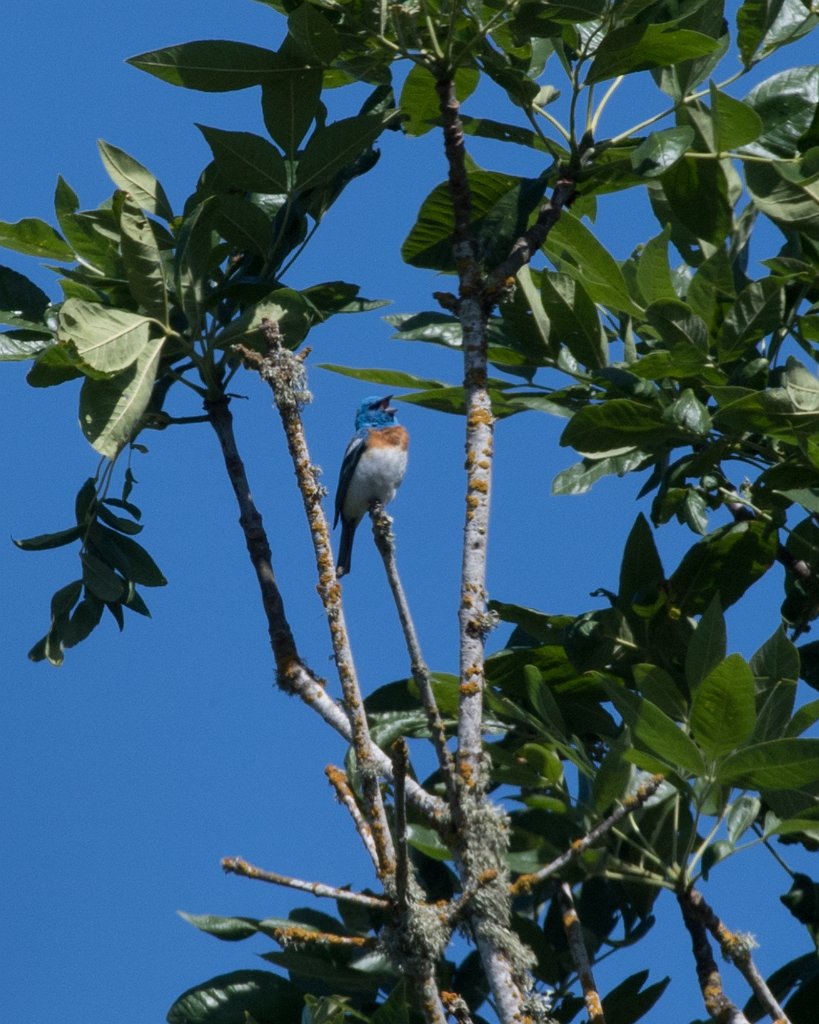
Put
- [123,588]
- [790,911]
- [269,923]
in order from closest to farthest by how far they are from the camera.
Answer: [269,923]
[790,911]
[123,588]

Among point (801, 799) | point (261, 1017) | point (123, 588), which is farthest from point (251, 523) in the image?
point (801, 799)

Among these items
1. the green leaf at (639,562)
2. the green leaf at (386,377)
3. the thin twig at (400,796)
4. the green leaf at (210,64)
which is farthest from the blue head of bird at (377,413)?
the thin twig at (400,796)

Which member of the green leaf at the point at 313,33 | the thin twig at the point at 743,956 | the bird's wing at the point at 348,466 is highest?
the bird's wing at the point at 348,466

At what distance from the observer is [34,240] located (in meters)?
3.39

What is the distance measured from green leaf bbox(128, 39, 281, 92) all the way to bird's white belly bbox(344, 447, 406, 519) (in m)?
4.31

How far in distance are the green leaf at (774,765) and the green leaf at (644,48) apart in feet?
4.98

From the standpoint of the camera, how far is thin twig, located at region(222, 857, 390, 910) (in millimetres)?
2424

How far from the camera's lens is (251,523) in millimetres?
3234

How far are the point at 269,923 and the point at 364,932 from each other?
0.35m

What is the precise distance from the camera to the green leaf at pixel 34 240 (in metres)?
3.35

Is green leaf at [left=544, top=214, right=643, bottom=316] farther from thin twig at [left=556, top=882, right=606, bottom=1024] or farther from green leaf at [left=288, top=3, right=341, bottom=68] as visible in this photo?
thin twig at [left=556, top=882, right=606, bottom=1024]

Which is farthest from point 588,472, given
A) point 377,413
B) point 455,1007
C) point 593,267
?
point 377,413

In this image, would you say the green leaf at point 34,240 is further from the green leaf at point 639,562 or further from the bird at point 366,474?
the bird at point 366,474

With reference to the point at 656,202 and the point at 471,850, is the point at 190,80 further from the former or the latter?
the point at 471,850
